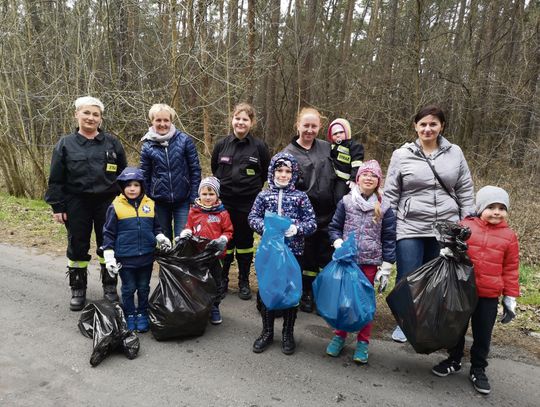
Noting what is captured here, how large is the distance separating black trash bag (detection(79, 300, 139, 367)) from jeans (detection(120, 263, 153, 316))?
0.19 m

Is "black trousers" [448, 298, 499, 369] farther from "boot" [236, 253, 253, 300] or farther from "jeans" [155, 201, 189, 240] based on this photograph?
"jeans" [155, 201, 189, 240]

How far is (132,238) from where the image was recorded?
11.4 ft

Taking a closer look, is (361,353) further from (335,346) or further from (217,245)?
(217,245)

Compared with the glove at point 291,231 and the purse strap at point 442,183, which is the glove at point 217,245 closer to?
the glove at point 291,231

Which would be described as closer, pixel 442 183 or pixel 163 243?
pixel 442 183

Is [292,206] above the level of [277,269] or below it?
above

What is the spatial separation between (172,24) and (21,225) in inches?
182

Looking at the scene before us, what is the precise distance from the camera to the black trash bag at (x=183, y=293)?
3.29 meters

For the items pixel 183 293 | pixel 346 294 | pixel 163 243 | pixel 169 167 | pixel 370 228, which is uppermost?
pixel 169 167

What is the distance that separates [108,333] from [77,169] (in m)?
1.62

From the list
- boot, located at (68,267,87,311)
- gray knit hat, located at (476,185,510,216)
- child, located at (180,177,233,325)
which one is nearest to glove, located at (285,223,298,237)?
child, located at (180,177,233,325)

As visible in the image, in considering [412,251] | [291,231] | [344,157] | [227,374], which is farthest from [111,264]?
[412,251]

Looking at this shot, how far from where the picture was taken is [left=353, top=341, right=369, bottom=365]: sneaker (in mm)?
3104

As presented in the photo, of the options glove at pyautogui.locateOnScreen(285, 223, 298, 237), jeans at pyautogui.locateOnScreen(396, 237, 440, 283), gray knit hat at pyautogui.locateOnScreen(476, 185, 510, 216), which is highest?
gray knit hat at pyautogui.locateOnScreen(476, 185, 510, 216)
